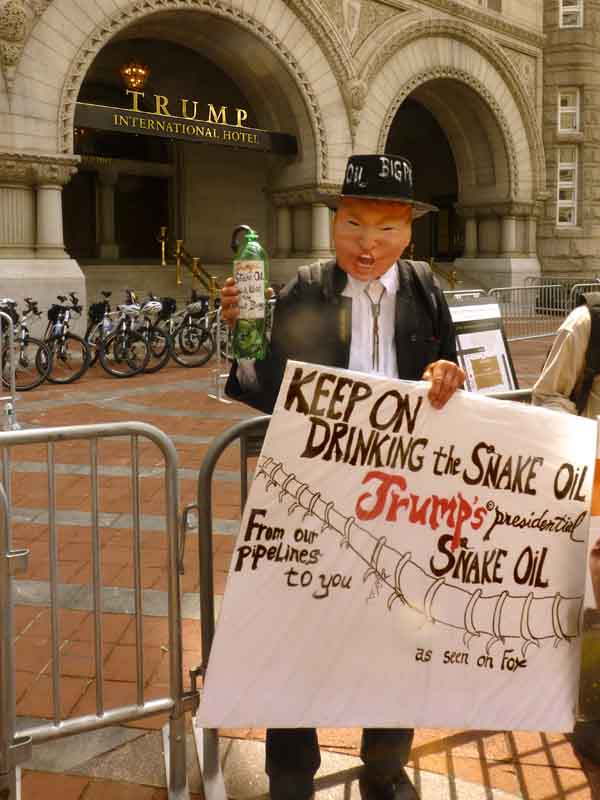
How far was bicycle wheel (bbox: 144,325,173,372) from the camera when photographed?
42.6ft

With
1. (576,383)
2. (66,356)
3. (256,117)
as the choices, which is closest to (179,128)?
(256,117)

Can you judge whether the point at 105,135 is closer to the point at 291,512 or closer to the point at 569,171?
the point at 569,171

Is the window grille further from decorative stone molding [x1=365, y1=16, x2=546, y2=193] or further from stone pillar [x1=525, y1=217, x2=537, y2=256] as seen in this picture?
stone pillar [x1=525, y1=217, x2=537, y2=256]

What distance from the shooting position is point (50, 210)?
566 inches

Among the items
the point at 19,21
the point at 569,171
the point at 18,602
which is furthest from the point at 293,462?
the point at 569,171

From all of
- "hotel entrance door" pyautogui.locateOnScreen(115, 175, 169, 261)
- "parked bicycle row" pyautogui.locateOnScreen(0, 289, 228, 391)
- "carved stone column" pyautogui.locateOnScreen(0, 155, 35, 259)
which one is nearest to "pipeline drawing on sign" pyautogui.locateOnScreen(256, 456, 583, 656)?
"parked bicycle row" pyautogui.locateOnScreen(0, 289, 228, 391)

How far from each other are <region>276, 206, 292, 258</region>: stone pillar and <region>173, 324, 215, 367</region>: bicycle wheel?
5.74 metres

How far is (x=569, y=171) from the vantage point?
2453 centimetres

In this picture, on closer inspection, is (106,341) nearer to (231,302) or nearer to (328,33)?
(328,33)

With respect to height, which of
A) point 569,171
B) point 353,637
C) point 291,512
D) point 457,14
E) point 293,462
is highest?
point 457,14

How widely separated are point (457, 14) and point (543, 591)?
68.2ft

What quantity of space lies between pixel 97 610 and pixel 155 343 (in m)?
11.1

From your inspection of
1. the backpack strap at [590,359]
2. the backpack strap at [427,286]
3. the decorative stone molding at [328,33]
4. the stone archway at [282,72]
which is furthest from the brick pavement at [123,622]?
the decorative stone molding at [328,33]

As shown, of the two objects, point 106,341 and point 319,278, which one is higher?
point 319,278
